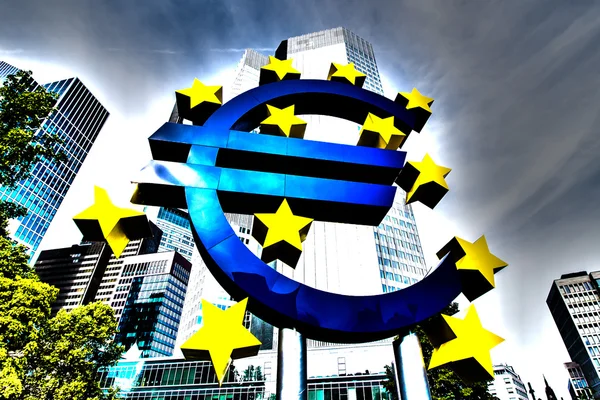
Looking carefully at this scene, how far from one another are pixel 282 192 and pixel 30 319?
1215cm

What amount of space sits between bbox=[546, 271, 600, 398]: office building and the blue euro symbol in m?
125

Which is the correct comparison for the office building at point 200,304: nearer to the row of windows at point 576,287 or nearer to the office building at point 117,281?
the office building at point 117,281

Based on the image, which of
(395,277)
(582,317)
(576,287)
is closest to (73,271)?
(395,277)

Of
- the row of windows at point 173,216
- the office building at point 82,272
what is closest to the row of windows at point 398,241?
the office building at point 82,272

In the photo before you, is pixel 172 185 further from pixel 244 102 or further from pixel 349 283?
pixel 349 283

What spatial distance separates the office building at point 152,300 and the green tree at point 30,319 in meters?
105

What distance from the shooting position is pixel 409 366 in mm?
4473

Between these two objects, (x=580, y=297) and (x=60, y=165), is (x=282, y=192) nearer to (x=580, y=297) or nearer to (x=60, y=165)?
(x=60, y=165)

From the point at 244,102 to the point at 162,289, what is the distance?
124683 millimetres

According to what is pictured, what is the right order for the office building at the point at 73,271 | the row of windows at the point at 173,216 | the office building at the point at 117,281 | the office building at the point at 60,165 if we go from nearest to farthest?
1. the office building at the point at 60,165
2. the office building at the point at 117,281
3. the office building at the point at 73,271
4. the row of windows at the point at 173,216

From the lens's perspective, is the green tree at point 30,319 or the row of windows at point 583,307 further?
the row of windows at point 583,307

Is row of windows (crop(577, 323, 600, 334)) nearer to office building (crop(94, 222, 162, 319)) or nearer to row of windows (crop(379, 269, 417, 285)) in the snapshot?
row of windows (crop(379, 269, 417, 285))

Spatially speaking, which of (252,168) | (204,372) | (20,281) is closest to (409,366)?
(252,168)

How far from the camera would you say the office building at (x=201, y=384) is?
41.9m
